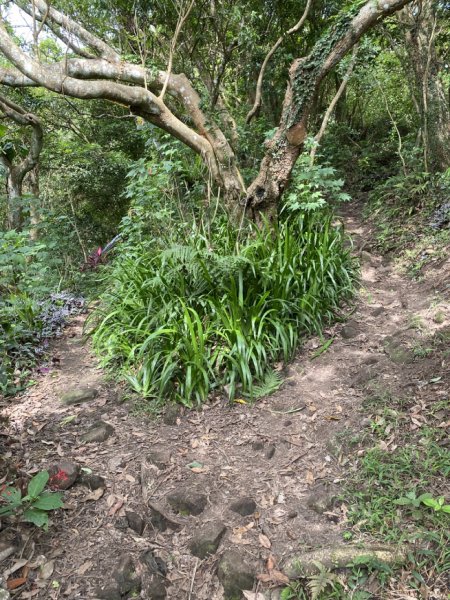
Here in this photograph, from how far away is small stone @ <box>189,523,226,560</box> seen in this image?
2.18m

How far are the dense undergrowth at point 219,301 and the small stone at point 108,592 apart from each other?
4.67ft

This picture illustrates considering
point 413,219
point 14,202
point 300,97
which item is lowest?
point 413,219

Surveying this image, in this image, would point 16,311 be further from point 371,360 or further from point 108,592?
point 371,360

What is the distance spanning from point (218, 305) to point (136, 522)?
1.87 metres

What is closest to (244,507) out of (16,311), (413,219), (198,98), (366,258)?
(16,311)

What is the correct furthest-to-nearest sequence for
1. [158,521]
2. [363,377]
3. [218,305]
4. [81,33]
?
[81,33] → [218,305] → [363,377] → [158,521]

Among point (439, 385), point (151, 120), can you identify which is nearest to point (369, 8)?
point (151, 120)

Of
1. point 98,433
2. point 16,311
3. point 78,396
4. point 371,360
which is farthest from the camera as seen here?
point 16,311

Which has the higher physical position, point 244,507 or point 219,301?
point 219,301

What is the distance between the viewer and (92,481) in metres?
2.57

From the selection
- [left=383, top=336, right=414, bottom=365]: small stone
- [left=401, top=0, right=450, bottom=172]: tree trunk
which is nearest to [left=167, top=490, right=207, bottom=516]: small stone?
[left=383, top=336, right=414, bottom=365]: small stone

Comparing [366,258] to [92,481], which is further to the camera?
[366,258]

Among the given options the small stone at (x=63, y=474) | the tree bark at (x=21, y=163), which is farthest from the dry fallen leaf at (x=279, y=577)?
the tree bark at (x=21, y=163)

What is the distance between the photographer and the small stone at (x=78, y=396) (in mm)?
3459
